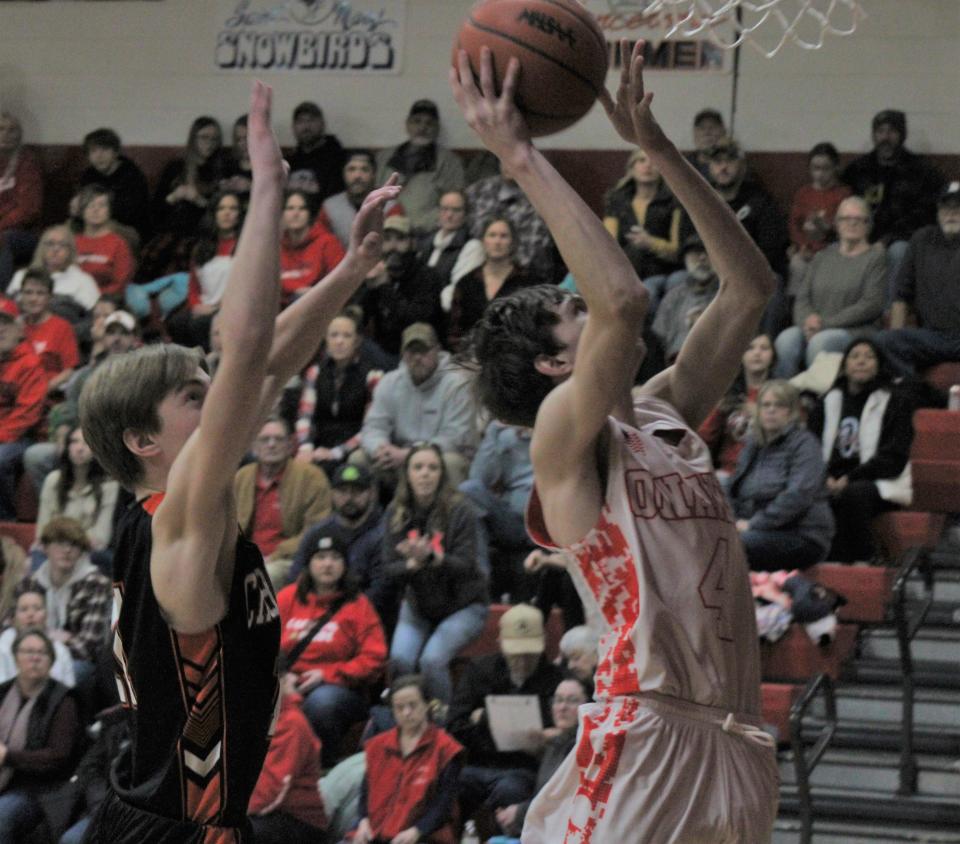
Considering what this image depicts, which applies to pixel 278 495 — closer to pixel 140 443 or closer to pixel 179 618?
pixel 140 443

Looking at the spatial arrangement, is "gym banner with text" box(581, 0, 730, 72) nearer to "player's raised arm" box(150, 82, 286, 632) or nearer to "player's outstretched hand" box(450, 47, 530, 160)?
"player's outstretched hand" box(450, 47, 530, 160)

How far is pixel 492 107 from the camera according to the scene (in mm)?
3449

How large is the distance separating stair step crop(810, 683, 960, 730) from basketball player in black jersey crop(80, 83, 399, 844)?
566cm

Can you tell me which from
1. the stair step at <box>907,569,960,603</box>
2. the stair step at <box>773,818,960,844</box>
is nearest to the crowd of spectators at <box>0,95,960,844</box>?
the stair step at <box>907,569,960,603</box>

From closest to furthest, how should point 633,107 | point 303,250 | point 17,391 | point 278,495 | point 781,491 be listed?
point 633,107 < point 781,491 < point 278,495 < point 17,391 < point 303,250

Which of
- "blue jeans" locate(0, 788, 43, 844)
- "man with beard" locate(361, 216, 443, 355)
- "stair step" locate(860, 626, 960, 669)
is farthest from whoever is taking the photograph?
"man with beard" locate(361, 216, 443, 355)

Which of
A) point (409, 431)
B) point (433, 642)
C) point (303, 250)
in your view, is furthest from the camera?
point (303, 250)

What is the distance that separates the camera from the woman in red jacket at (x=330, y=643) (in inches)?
332

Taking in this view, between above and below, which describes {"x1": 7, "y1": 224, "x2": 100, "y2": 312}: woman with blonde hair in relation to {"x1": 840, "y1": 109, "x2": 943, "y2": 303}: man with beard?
below

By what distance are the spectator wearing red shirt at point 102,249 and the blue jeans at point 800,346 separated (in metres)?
5.01

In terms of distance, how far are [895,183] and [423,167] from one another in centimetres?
340

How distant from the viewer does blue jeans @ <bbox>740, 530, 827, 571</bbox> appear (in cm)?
870

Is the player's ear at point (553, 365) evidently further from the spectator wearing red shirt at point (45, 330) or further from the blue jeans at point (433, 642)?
the spectator wearing red shirt at point (45, 330)

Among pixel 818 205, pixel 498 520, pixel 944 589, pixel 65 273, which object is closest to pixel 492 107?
pixel 498 520
